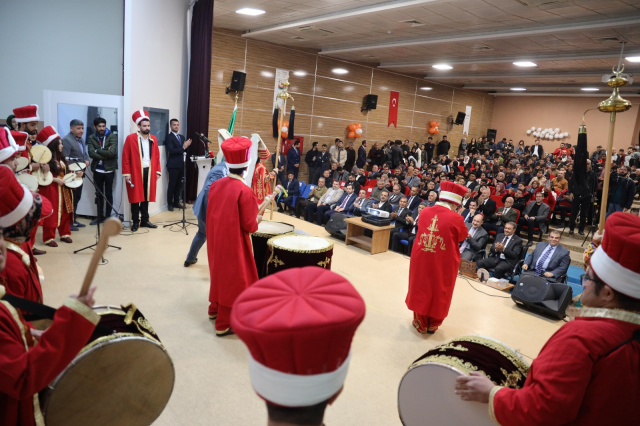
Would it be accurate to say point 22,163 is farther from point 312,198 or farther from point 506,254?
point 506,254

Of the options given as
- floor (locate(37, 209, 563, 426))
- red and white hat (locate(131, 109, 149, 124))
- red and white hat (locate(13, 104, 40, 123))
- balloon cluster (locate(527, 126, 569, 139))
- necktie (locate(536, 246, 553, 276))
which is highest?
balloon cluster (locate(527, 126, 569, 139))

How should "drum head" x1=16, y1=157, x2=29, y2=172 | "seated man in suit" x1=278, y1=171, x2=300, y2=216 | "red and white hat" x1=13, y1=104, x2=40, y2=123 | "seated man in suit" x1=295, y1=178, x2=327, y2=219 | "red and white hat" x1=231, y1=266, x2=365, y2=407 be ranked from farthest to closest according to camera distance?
"seated man in suit" x1=278, y1=171, x2=300, y2=216 < "seated man in suit" x1=295, y1=178, x2=327, y2=219 < "red and white hat" x1=13, y1=104, x2=40, y2=123 < "drum head" x1=16, y1=157, x2=29, y2=172 < "red and white hat" x1=231, y1=266, x2=365, y2=407

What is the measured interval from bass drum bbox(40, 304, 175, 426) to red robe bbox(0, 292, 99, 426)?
8.2 inches

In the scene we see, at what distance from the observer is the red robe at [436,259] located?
3997mm

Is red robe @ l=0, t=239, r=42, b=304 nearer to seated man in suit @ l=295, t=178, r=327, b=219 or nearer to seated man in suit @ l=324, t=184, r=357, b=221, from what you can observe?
seated man in suit @ l=324, t=184, r=357, b=221

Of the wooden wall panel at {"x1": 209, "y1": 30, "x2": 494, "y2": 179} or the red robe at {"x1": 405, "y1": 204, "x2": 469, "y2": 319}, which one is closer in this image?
the red robe at {"x1": 405, "y1": 204, "x2": 469, "y2": 319}

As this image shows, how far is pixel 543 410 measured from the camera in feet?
4.70

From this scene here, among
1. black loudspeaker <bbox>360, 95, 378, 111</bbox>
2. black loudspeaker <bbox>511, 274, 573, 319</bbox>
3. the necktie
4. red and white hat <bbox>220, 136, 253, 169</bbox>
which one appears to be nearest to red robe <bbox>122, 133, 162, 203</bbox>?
red and white hat <bbox>220, 136, 253, 169</bbox>

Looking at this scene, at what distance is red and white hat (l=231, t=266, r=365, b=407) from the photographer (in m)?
0.89

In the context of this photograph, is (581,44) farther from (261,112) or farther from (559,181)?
(261,112)

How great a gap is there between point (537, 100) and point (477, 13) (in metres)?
15.1

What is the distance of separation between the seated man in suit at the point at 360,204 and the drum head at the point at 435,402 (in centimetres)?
631

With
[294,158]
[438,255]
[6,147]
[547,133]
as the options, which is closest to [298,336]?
[438,255]

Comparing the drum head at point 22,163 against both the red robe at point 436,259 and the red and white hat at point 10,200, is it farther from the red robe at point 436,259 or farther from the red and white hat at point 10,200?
the red robe at point 436,259
